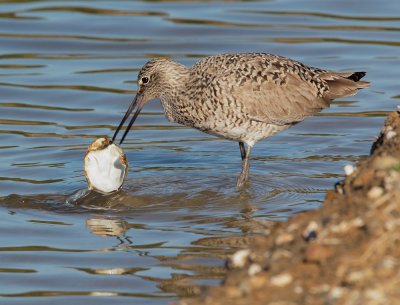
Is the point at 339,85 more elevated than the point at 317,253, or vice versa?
the point at 339,85

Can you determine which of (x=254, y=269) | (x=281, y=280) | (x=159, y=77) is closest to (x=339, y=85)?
(x=159, y=77)

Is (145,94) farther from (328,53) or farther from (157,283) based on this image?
(328,53)

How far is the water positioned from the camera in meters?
8.16

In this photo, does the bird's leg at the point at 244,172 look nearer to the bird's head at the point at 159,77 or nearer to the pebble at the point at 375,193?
the bird's head at the point at 159,77

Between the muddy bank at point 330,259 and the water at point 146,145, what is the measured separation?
1633 mm

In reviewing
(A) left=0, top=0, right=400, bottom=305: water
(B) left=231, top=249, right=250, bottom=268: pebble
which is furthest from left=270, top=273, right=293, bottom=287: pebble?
(A) left=0, top=0, right=400, bottom=305: water

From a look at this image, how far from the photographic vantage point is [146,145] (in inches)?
475

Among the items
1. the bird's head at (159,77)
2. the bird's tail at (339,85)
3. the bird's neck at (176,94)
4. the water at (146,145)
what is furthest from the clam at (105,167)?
the bird's tail at (339,85)

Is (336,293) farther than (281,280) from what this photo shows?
No

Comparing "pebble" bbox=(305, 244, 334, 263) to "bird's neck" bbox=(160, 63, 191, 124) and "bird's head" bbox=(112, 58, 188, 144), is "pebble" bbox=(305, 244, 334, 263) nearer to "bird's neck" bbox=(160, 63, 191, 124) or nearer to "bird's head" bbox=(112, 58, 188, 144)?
"bird's neck" bbox=(160, 63, 191, 124)

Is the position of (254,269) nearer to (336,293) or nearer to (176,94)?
(336,293)

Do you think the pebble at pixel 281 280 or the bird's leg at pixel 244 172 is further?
the bird's leg at pixel 244 172

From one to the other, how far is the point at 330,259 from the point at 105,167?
198 inches

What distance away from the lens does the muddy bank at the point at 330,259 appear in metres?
4.91
